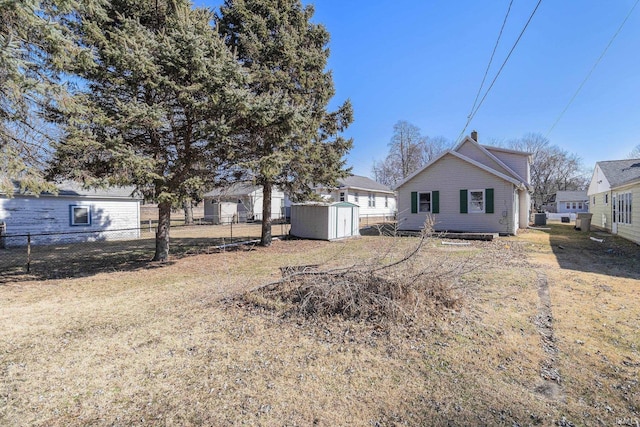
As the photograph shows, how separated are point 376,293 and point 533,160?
49.7 meters

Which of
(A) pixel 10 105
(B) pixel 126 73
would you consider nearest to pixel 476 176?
(B) pixel 126 73

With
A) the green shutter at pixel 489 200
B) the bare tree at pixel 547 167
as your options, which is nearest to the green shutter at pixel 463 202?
the green shutter at pixel 489 200

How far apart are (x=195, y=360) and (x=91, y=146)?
5469 millimetres

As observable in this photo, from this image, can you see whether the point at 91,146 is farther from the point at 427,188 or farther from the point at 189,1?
the point at 427,188

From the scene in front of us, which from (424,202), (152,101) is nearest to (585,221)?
(424,202)

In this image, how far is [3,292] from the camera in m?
6.46

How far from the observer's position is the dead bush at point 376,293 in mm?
4559

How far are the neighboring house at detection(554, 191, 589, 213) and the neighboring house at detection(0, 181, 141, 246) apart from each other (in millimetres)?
49676

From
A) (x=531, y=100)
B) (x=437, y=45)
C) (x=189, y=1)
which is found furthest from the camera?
(x=531, y=100)

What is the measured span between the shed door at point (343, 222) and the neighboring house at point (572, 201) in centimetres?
4066

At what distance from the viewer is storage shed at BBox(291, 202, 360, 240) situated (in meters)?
14.6

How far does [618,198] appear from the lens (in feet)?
49.8

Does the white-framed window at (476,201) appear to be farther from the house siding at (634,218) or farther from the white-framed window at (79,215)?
the white-framed window at (79,215)

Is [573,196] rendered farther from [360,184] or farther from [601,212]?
[360,184]
